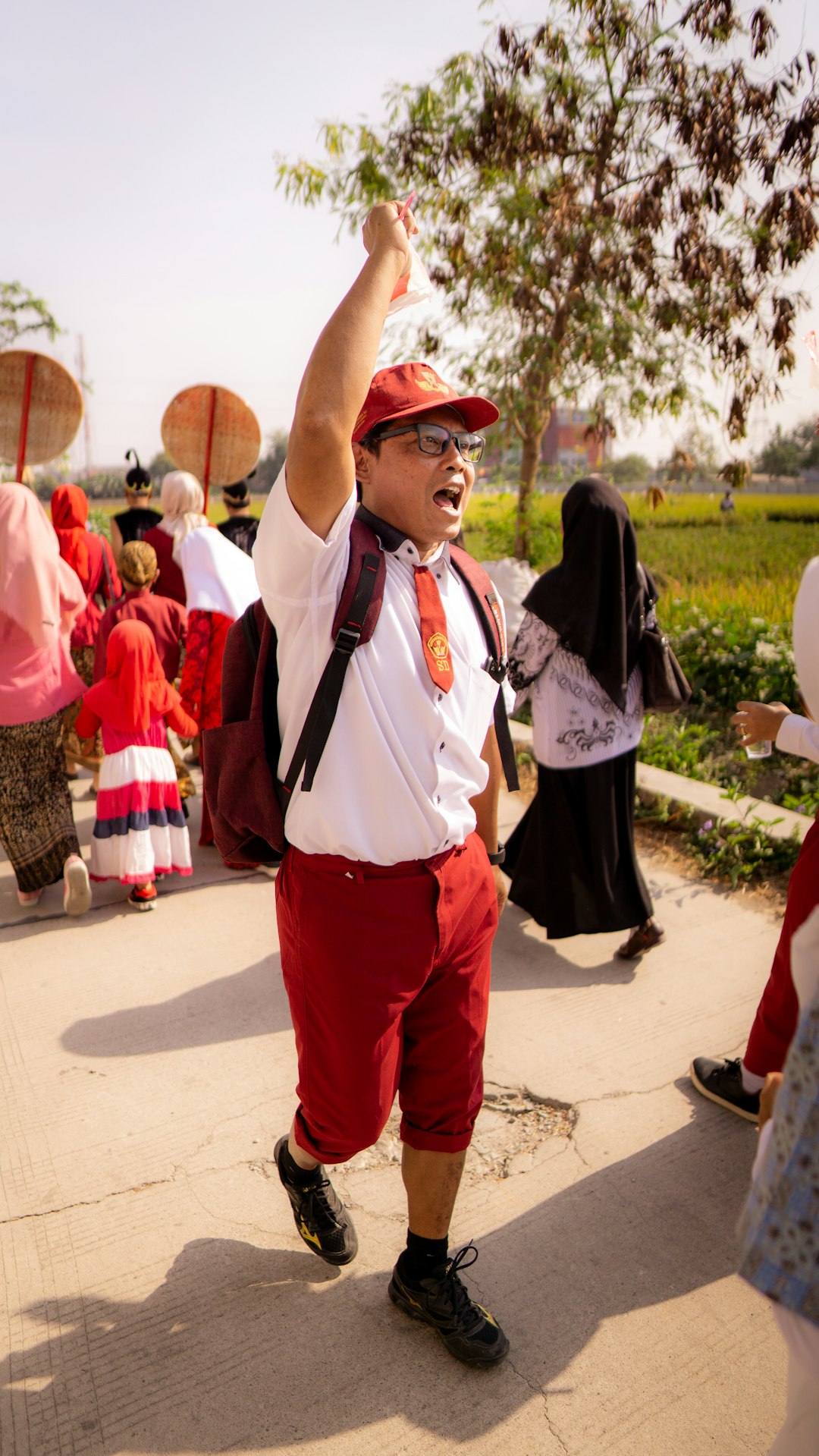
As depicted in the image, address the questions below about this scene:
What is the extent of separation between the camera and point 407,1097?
6.97ft

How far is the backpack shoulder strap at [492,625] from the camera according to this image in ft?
7.06

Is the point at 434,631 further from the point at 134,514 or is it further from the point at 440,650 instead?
the point at 134,514

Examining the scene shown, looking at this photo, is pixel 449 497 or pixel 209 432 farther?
pixel 209 432

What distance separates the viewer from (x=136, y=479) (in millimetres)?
6625

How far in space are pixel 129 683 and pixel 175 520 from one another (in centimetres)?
134

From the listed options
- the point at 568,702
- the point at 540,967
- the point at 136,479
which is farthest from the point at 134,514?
the point at 540,967

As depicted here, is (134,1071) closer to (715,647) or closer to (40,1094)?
(40,1094)

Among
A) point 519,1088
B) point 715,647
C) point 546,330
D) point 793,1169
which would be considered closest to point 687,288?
point 546,330

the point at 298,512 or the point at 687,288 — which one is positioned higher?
the point at 687,288

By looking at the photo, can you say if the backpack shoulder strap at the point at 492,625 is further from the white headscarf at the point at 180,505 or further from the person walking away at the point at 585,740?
the white headscarf at the point at 180,505

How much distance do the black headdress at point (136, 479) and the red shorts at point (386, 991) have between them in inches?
201

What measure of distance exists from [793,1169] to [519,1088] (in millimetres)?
1950

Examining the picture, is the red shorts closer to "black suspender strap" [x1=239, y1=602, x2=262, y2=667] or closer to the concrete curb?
"black suspender strap" [x1=239, y1=602, x2=262, y2=667]

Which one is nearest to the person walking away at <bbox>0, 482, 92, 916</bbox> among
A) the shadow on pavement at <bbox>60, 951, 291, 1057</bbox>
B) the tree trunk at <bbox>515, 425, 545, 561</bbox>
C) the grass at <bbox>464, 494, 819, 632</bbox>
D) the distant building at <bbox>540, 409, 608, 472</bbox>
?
the shadow on pavement at <bbox>60, 951, 291, 1057</bbox>
